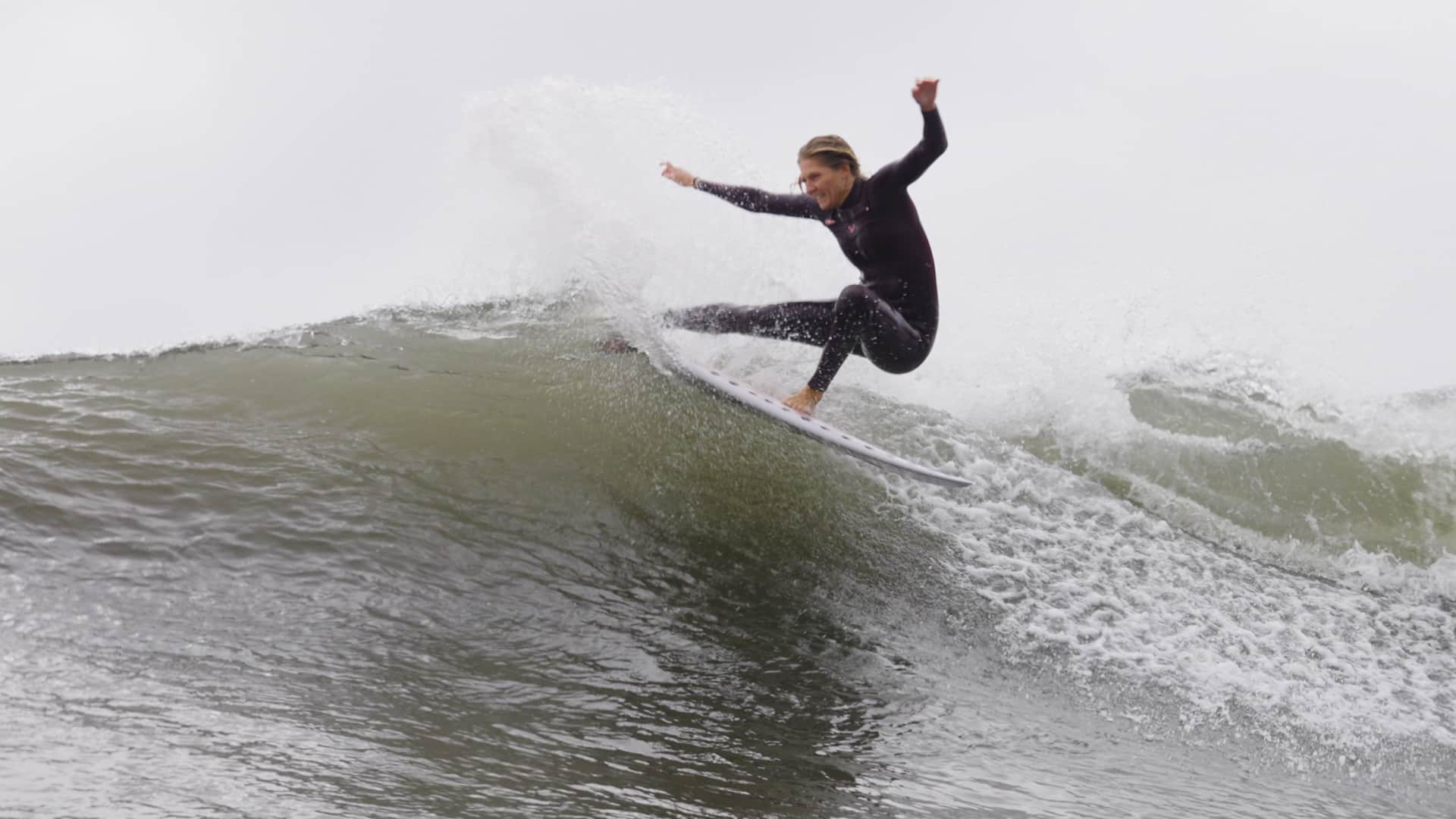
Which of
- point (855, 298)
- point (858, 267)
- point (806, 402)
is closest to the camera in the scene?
point (855, 298)

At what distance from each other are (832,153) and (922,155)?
0.56m

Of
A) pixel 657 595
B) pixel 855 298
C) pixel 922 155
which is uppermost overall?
pixel 922 155

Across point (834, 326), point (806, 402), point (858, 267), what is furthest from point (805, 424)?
point (858, 267)

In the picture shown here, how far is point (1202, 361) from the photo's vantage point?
31.0ft

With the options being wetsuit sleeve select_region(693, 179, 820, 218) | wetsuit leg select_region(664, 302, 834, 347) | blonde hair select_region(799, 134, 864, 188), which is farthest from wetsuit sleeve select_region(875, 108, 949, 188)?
wetsuit leg select_region(664, 302, 834, 347)

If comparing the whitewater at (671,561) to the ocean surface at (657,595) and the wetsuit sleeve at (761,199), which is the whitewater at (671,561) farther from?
the wetsuit sleeve at (761,199)

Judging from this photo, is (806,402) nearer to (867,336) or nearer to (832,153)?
(867,336)

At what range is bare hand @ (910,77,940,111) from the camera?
16.4 feet

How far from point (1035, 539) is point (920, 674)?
1.76 metres

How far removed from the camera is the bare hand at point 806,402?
5828 mm

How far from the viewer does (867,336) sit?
574 cm

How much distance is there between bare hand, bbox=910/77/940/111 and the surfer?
0.45 metres

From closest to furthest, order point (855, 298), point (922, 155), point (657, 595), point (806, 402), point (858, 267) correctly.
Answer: point (657, 595)
point (922, 155)
point (855, 298)
point (806, 402)
point (858, 267)

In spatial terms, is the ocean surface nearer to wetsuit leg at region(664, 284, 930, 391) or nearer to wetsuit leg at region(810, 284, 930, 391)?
wetsuit leg at region(664, 284, 930, 391)
